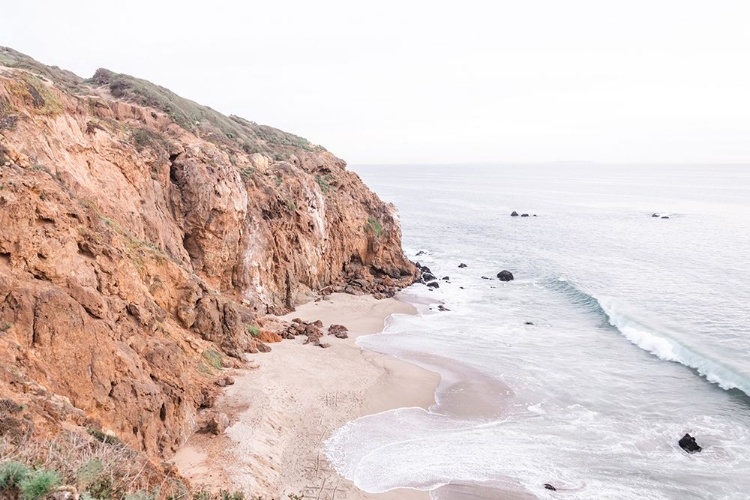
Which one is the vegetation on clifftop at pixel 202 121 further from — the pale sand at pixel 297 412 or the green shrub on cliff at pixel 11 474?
the green shrub on cliff at pixel 11 474

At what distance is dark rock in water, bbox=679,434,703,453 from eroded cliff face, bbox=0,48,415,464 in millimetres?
15820

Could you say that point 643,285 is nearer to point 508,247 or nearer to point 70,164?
point 508,247

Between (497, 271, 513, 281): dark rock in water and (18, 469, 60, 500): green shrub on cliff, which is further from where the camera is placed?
(497, 271, 513, 281): dark rock in water

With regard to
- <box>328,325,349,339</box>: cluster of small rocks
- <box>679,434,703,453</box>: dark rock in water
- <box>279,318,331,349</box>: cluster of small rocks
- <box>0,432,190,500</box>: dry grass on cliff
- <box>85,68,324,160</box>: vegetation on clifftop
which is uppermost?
<box>85,68,324,160</box>: vegetation on clifftop

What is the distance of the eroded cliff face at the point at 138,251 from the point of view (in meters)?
11.2

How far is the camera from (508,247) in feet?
187

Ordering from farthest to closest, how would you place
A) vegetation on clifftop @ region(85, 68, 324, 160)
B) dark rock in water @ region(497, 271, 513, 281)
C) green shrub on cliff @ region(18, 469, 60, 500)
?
dark rock in water @ region(497, 271, 513, 281) → vegetation on clifftop @ region(85, 68, 324, 160) → green shrub on cliff @ region(18, 469, 60, 500)

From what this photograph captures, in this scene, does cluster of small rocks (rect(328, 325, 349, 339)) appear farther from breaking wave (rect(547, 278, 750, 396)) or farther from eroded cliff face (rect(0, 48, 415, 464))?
breaking wave (rect(547, 278, 750, 396))

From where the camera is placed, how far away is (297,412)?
1684 centimetres

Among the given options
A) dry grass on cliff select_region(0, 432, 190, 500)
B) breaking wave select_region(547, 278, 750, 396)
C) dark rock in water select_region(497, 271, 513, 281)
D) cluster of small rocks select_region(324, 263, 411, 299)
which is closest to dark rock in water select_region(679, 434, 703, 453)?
breaking wave select_region(547, 278, 750, 396)

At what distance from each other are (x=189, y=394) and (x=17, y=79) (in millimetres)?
13584

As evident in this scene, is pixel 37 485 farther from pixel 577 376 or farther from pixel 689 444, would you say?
pixel 577 376

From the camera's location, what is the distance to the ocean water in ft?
48.6

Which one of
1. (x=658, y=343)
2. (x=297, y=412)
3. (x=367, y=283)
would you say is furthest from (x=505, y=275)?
(x=297, y=412)
